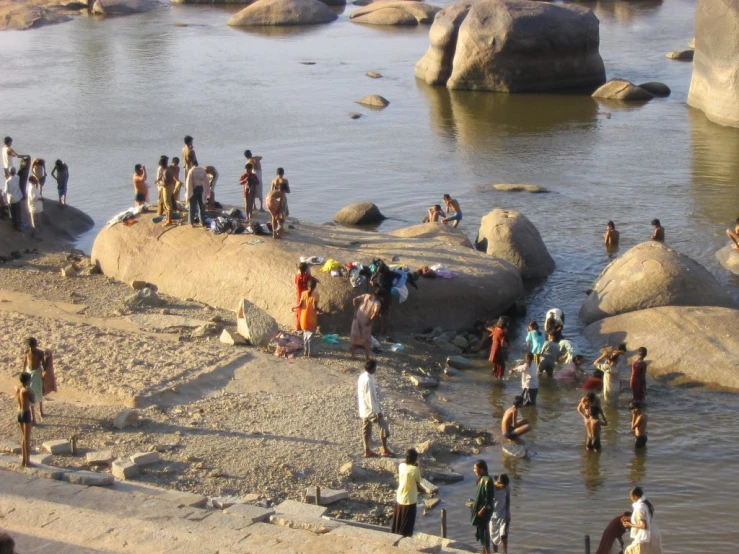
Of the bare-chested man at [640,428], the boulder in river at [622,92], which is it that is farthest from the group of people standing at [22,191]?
the boulder in river at [622,92]

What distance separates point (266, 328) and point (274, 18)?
4581 centimetres

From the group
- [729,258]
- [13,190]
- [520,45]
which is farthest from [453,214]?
[520,45]

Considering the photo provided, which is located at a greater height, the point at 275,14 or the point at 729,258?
the point at 275,14

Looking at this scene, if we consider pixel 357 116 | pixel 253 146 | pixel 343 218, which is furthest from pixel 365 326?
pixel 357 116

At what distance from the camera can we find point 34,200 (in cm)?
2555

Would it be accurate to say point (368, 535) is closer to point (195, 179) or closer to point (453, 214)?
point (195, 179)

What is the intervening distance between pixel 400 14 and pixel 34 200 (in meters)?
39.9

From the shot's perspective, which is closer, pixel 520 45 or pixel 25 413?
pixel 25 413

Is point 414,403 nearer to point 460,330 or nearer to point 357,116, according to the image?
point 460,330

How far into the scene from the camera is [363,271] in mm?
20391

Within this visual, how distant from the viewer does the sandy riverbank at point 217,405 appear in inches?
580

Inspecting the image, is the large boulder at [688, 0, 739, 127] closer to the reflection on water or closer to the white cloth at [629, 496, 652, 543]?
the reflection on water

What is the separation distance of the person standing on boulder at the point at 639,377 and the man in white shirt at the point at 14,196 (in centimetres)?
1410

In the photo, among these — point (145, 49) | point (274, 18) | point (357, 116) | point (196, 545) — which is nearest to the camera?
point (196, 545)
